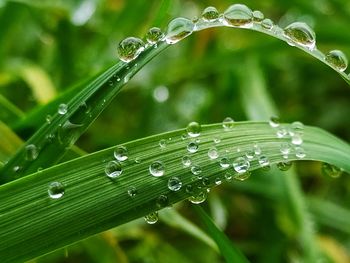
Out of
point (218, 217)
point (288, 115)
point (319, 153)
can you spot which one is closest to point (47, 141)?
point (319, 153)

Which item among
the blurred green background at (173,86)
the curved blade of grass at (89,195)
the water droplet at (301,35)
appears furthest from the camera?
the blurred green background at (173,86)

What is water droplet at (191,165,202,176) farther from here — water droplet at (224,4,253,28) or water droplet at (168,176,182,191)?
water droplet at (224,4,253,28)

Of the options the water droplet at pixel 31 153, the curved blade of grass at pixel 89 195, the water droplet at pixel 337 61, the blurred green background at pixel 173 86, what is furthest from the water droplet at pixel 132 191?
the blurred green background at pixel 173 86

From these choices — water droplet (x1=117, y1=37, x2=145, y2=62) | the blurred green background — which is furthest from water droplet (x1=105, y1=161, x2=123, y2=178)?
the blurred green background

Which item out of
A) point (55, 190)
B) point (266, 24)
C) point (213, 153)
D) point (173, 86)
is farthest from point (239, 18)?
→ point (173, 86)

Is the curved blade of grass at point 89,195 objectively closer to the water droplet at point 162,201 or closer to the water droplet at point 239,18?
the water droplet at point 162,201

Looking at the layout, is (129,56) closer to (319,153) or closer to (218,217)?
(319,153)

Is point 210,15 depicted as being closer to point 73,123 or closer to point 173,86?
point 73,123
